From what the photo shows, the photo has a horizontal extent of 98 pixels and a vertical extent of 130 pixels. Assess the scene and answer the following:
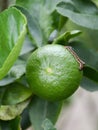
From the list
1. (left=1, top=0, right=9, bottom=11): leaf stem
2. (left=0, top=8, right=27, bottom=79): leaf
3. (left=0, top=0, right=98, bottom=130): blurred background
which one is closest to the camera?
(left=0, top=8, right=27, bottom=79): leaf

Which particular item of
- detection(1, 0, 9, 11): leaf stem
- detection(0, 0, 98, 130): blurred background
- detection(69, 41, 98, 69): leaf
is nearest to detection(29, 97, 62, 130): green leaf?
detection(69, 41, 98, 69): leaf

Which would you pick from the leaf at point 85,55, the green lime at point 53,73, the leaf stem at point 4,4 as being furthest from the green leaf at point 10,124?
the leaf stem at point 4,4

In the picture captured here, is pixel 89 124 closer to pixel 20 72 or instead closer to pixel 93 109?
pixel 93 109

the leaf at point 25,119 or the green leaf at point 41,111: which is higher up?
the green leaf at point 41,111

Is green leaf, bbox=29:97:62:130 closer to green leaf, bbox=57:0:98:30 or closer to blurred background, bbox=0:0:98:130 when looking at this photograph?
green leaf, bbox=57:0:98:30

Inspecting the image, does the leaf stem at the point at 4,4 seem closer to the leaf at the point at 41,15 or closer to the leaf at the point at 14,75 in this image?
the leaf at the point at 41,15

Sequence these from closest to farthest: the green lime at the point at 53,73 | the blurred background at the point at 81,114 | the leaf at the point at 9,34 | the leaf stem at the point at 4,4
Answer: the leaf at the point at 9,34
the green lime at the point at 53,73
the leaf stem at the point at 4,4
the blurred background at the point at 81,114

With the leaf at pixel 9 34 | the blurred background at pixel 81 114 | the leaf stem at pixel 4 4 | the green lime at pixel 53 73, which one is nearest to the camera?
the leaf at pixel 9 34
